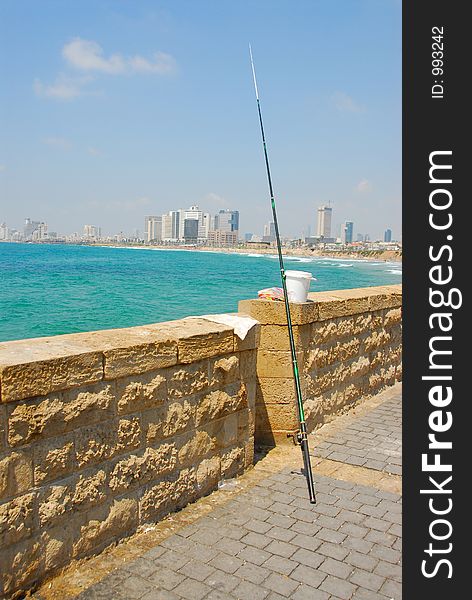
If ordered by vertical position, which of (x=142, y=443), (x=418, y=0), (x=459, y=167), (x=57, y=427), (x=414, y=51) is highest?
(x=418, y=0)

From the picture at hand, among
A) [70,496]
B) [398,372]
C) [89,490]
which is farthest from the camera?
[398,372]

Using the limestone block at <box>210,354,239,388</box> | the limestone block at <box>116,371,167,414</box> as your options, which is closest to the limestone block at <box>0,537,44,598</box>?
the limestone block at <box>116,371,167,414</box>

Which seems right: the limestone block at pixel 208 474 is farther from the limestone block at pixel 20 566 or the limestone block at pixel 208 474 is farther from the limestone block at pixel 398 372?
the limestone block at pixel 398 372

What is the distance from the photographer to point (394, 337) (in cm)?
750

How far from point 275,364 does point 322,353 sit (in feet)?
2.34

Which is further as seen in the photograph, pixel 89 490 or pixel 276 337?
pixel 276 337

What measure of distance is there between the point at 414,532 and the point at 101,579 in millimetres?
1751

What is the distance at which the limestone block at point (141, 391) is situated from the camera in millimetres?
3338

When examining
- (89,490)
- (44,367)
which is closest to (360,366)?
(89,490)

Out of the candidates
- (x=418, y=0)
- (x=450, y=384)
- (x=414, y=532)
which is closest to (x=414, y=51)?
(x=418, y=0)

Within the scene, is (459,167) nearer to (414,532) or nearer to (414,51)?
(414,51)

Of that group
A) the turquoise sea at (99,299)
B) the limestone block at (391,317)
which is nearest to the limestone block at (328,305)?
the limestone block at (391,317)

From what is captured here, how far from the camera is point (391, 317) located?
23.9 feet

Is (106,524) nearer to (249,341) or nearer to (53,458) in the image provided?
(53,458)
